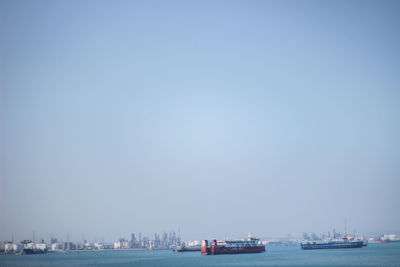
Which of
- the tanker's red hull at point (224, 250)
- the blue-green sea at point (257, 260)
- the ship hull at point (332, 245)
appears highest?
the tanker's red hull at point (224, 250)

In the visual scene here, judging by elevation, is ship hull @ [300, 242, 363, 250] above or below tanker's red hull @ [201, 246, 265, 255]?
below

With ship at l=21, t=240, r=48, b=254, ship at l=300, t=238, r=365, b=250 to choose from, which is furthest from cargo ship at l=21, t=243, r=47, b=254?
ship at l=300, t=238, r=365, b=250

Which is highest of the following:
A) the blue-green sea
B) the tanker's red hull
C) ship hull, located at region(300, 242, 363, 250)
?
the tanker's red hull

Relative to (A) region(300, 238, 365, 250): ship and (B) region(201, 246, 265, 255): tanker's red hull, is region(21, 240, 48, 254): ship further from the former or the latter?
(A) region(300, 238, 365, 250): ship

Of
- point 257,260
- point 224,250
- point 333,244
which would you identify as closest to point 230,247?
point 224,250

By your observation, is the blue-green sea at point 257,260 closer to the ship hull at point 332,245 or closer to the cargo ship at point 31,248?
the ship hull at point 332,245

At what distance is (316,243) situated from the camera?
144500mm

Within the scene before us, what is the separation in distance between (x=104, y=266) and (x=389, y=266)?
51.5 meters

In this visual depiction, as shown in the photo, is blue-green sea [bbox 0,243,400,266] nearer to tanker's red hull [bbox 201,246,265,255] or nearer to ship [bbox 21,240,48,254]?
tanker's red hull [bbox 201,246,265,255]

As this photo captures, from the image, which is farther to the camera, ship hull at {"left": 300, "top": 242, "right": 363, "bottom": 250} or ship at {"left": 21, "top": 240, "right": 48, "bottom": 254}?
ship at {"left": 21, "top": 240, "right": 48, "bottom": 254}

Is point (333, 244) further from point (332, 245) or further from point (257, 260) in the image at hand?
point (257, 260)

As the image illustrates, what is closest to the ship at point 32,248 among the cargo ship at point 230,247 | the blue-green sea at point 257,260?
the blue-green sea at point 257,260

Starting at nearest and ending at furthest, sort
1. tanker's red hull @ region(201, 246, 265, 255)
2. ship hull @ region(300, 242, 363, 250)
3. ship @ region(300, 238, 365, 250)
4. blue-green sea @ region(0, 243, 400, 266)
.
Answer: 1. blue-green sea @ region(0, 243, 400, 266)
2. tanker's red hull @ region(201, 246, 265, 255)
3. ship hull @ region(300, 242, 363, 250)
4. ship @ region(300, 238, 365, 250)

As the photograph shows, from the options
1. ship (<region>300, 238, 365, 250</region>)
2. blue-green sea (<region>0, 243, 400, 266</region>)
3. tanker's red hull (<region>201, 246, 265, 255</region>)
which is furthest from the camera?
ship (<region>300, 238, 365, 250</region>)
